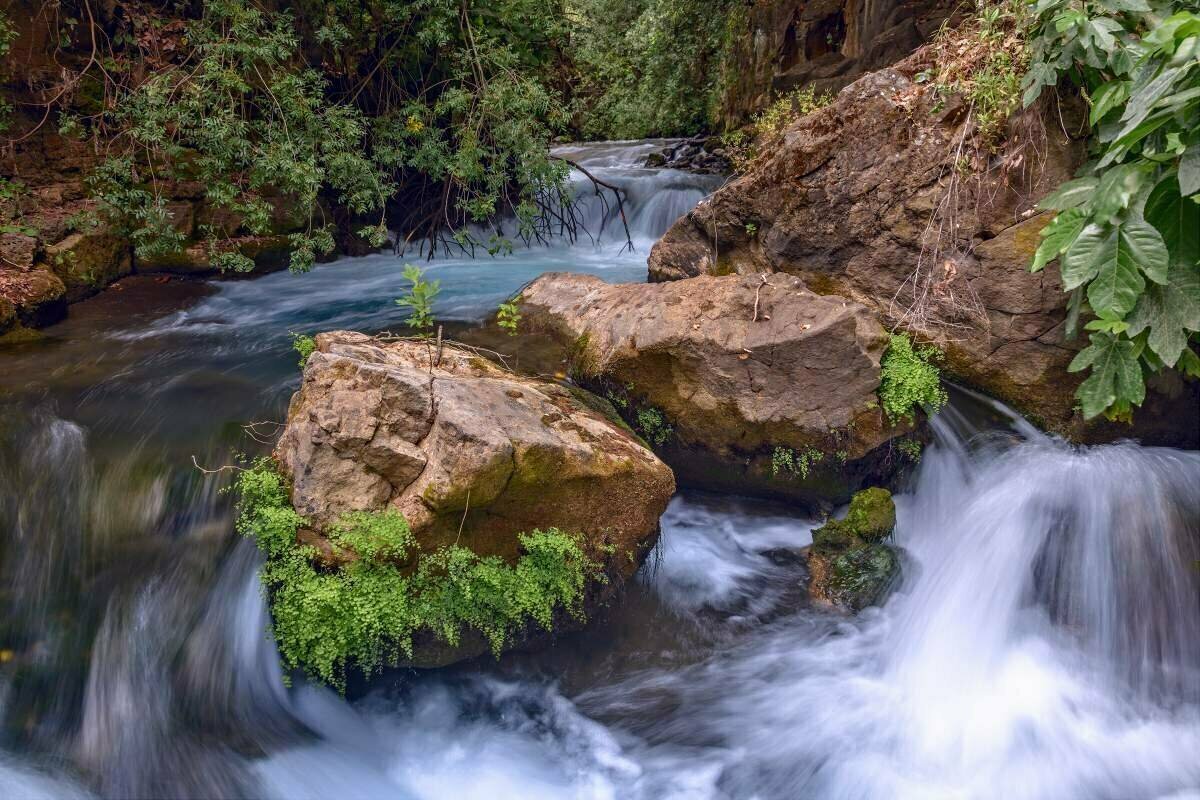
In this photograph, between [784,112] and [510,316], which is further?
[784,112]

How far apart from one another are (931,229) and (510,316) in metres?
3.31

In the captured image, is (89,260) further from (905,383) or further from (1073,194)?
(1073,194)

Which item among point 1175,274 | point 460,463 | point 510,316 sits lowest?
point 460,463

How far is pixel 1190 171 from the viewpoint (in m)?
3.10

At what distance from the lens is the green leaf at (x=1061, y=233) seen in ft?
12.0

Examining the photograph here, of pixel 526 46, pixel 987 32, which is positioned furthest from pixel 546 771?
pixel 526 46

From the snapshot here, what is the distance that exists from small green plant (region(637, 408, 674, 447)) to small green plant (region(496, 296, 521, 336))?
4.77ft

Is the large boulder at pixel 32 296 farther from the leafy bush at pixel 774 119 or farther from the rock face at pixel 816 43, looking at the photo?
the rock face at pixel 816 43

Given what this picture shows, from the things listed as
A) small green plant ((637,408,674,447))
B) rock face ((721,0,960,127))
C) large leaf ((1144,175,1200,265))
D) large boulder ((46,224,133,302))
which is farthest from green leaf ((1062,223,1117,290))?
large boulder ((46,224,133,302))

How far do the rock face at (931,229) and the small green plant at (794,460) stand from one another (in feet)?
4.01

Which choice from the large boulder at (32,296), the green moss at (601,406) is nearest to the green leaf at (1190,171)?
the green moss at (601,406)

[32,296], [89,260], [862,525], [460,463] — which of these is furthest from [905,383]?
[89,260]

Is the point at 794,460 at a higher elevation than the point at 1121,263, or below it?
below

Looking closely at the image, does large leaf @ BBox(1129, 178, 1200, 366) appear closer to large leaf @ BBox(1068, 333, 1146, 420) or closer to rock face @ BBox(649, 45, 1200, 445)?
large leaf @ BBox(1068, 333, 1146, 420)
